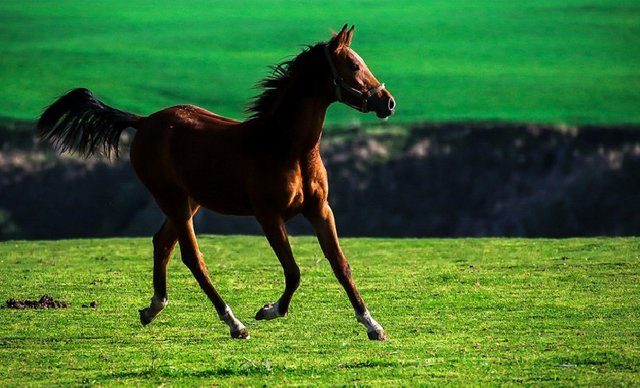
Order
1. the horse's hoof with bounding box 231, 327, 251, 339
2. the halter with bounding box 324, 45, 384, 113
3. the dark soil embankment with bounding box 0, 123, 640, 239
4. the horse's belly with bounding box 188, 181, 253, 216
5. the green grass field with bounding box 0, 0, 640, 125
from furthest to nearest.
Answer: the green grass field with bounding box 0, 0, 640, 125 < the dark soil embankment with bounding box 0, 123, 640, 239 < the horse's belly with bounding box 188, 181, 253, 216 < the horse's hoof with bounding box 231, 327, 251, 339 < the halter with bounding box 324, 45, 384, 113

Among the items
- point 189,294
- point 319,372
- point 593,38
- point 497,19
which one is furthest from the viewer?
point 497,19

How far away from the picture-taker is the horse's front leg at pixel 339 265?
11.1 meters

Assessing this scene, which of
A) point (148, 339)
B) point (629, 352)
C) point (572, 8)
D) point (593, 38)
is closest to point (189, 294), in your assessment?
point (148, 339)

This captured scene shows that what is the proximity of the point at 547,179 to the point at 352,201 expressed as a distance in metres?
3.12

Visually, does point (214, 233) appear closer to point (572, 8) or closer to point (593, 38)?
point (593, 38)

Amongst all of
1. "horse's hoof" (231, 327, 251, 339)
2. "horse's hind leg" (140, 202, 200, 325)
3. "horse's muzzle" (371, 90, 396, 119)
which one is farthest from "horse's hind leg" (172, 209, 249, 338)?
"horse's muzzle" (371, 90, 396, 119)

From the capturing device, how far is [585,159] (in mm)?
22844

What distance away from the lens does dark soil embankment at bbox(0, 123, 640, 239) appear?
858 inches

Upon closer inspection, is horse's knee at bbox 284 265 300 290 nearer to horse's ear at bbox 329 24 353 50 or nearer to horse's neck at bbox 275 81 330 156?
horse's neck at bbox 275 81 330 156

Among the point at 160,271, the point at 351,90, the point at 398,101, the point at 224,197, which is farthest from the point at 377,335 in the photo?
the point at 398,101

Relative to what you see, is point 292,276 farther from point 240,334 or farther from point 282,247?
point 240,334

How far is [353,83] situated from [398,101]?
15.6 metres

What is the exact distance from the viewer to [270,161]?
1130 centimetres

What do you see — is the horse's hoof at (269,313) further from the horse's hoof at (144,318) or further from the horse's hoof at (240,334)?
the horse's hoof at (144,318)
